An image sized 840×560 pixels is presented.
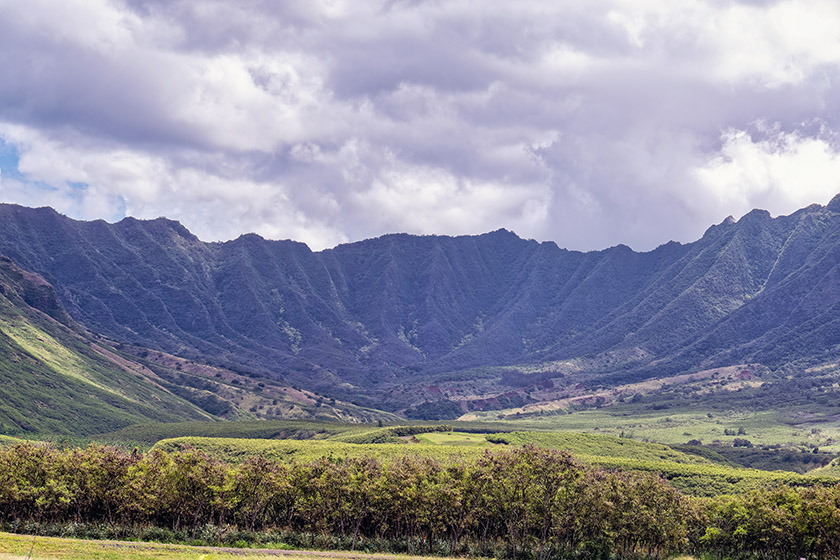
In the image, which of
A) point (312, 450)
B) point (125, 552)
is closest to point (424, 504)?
point (125, 552)

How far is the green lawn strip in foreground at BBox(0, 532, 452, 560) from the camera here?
71.1 m

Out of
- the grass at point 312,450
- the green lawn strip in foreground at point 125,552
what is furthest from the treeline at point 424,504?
the grass at point 312,450

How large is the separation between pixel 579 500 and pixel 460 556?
17495 mm

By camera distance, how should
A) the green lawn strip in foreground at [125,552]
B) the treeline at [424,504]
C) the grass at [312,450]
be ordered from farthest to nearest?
1. the grass at [312,450]
2. the treeline at [424,504]
3. the green lawn strip in foreground at [125,552]

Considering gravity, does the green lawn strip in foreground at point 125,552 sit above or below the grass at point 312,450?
above

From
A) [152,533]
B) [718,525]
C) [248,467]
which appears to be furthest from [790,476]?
[152,533]

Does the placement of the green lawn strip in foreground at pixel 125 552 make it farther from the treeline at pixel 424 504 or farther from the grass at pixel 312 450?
the grass at pixel 312 450

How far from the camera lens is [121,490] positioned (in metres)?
98.4

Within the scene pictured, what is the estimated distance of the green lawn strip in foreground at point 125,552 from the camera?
233 ft

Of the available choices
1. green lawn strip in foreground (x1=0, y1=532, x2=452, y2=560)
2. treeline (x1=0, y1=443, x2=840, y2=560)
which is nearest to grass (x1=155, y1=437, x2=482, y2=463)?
treeline (x1=0, y1=443, x2=840, y2=560)

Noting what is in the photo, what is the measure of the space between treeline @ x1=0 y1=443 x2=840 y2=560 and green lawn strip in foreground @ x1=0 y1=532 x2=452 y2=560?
11.2m

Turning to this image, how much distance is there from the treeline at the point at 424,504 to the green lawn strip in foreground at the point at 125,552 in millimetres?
11174

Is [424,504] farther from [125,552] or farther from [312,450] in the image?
[312,450]

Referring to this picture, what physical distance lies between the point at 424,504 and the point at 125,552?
38.8 meters
